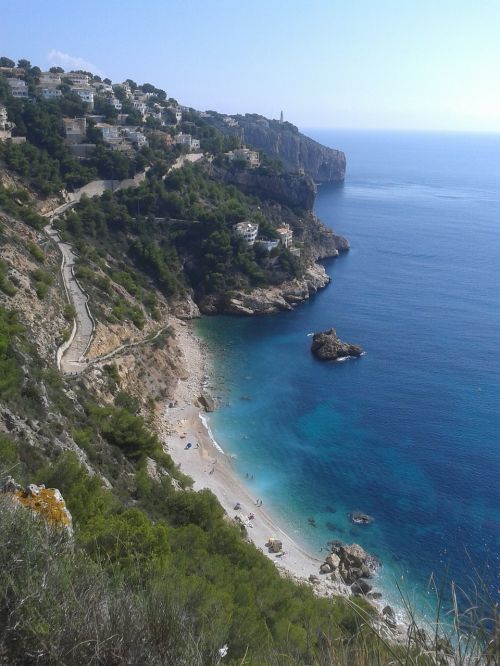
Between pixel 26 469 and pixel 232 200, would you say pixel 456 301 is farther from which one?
pixel 26 469

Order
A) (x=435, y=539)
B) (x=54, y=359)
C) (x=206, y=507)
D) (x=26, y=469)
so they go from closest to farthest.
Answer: (x=26, y=469), (x=206, y=507), (x=435, y=539), (x=54, y=359)

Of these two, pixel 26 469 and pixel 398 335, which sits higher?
pixel 26 469

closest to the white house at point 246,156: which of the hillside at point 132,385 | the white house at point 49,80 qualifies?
the hillside at point 132,385

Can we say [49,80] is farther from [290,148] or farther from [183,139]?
[290,148]

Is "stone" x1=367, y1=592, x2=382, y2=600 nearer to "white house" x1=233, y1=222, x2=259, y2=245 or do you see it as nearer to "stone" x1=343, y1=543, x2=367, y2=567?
"stone" x1=343, y1=543, x2=367, y2=567

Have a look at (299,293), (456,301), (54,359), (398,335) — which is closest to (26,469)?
(54,359)

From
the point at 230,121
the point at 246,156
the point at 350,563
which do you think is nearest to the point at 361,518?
the point at 350,563

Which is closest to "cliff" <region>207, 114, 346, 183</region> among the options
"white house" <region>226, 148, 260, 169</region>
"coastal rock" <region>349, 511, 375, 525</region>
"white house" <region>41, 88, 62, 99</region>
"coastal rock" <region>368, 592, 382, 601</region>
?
"white house" <region>226, 148, 260, 169</region>
